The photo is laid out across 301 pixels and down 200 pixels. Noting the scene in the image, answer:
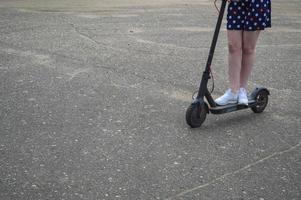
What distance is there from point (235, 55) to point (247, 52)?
0.46 feet

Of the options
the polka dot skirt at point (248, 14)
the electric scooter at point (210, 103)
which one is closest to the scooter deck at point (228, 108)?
the electric scooter at point (210, 103)

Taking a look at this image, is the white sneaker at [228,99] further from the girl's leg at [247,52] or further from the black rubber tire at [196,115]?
the black rubber tire at [196,115]

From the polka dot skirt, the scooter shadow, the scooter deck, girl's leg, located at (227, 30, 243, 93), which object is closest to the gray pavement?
the scooter shadow

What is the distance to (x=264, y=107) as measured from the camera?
573 centimetres

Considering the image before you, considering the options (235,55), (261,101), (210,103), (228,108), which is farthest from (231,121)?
(235,55)

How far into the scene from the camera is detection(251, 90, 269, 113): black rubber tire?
221 inches

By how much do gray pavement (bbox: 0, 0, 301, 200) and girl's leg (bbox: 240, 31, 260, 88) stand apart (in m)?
0.45

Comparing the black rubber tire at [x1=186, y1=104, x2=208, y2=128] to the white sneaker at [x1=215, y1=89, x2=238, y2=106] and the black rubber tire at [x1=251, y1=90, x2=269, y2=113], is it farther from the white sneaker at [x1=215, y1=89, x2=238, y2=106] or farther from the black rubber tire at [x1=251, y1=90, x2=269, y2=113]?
the black rubber tire at [x1=251, y1=90, x2=269, y2=113]

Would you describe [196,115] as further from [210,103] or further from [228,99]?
[228,99]

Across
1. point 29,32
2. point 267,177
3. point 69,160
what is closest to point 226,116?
point 267,177

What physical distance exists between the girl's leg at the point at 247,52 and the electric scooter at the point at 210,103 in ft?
0.77

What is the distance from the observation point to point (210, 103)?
5.24m

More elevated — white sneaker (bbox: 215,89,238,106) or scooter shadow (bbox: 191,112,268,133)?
white sneaker (bbox: 215,89,238,106)

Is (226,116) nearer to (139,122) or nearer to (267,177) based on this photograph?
(139,122)
